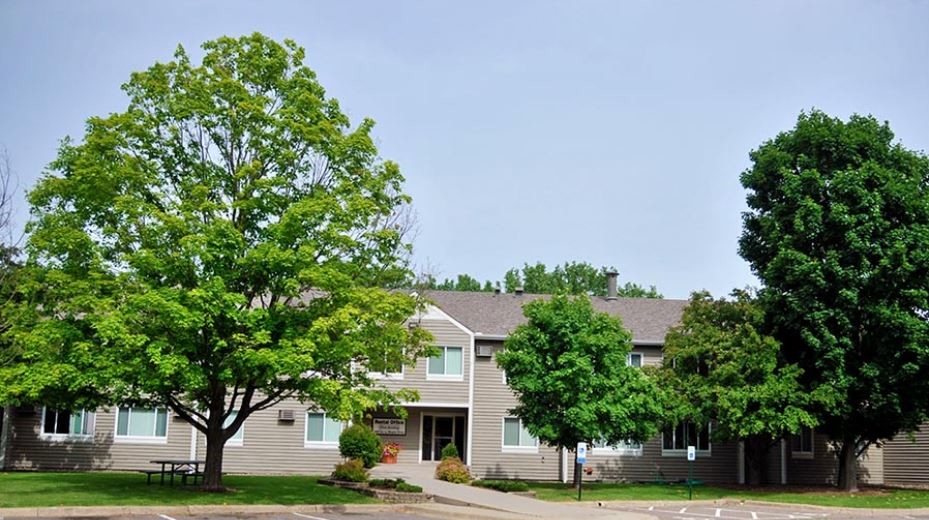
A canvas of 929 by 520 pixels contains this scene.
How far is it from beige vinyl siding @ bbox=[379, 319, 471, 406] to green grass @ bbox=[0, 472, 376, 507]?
7.64 meters

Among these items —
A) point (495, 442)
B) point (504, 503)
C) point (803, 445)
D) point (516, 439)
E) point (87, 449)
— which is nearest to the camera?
point (504, 503)

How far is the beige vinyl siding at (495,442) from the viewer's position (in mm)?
36562

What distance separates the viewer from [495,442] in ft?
121

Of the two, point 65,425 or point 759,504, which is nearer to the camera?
point 759,504

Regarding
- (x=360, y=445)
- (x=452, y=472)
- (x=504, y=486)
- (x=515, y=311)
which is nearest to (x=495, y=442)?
(x=515, y=311)

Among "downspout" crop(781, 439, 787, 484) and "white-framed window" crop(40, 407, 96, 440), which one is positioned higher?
"white-framed window" crop(40, 407, 96, 440)

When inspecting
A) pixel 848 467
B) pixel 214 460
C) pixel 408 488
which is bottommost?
pixel 408 488

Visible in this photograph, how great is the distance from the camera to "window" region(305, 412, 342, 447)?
3581cm

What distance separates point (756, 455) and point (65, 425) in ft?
85.2

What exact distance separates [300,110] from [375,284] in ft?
16.6

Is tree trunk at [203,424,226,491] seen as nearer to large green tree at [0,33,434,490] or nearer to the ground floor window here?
large green tree at [0,33,434,490]

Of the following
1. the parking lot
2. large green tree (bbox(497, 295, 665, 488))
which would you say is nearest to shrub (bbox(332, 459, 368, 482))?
large green tree (bbox(497, 295, 665, 488))

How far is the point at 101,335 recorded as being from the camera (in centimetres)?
2106

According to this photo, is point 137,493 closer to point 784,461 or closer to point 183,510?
point 183,510
